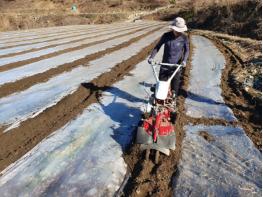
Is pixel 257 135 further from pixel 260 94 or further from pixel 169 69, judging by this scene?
pixel 260 94

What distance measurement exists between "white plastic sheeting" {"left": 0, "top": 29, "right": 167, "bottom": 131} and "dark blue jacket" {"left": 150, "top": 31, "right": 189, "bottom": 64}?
9.31 ft

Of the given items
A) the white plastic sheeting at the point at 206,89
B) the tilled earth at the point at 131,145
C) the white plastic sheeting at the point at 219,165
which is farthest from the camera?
the white plastic sheeting at the point at 206,89

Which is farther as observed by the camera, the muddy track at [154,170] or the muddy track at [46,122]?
the muddy track at [46,122]

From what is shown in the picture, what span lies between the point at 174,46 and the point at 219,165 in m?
2.26

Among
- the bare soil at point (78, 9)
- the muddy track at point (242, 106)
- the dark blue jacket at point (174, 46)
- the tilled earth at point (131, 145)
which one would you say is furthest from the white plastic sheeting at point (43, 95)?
the bare soil at point (78, 9)

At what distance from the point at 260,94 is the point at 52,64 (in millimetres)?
6939

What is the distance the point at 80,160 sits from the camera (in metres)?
5.62

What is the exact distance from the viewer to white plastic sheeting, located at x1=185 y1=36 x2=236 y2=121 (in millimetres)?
7996

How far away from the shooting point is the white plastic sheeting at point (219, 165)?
4.93 m

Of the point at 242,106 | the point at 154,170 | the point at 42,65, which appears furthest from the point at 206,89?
the point at 42,65

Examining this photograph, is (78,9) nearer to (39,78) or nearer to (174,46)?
(39,78)

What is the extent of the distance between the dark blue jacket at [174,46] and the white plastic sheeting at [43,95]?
284cm

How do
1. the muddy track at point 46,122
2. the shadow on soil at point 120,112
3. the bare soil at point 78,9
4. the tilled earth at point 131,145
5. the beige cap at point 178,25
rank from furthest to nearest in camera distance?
the bare soil at point 78,9, the shadow on soil at point 120,112, the beige cap at point 178,25, the muddy track at point 46,122, the tilled earth at point 131,145

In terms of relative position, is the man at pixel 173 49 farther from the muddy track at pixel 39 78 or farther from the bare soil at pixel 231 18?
the bare soil at pixel 231 18
